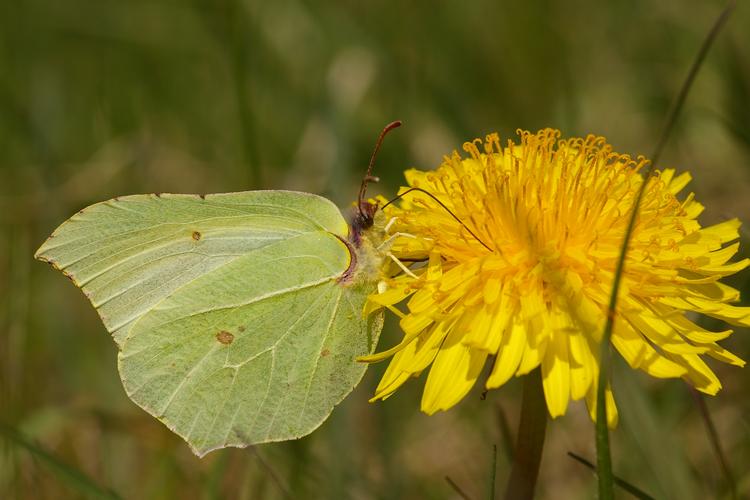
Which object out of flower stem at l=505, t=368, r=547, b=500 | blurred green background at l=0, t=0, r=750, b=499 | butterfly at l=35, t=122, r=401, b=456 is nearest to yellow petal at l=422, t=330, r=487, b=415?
flower stem at l=505, t=368, r=547, b=500

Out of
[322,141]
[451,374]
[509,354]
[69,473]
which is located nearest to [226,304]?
[69,473]

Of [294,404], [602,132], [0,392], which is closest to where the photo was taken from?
[294,404]

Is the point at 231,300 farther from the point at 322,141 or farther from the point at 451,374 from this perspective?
the point at 322,141

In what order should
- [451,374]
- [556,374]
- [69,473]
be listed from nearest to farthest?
[556,374]
[451,374]
[69,473]

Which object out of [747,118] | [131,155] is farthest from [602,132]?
[131,155]

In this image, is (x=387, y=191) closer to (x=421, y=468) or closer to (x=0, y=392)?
(x=421, y=468)
